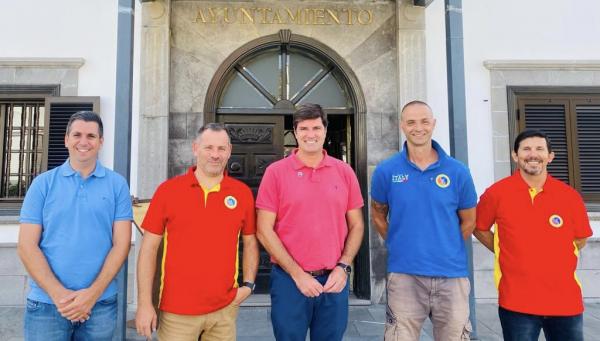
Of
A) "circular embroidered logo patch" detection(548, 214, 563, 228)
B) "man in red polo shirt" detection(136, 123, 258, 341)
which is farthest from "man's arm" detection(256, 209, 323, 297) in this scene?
"circular embroidered logo patch" detection(548, 214, 563, 228)

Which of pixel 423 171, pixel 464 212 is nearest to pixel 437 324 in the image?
pixel 464 212

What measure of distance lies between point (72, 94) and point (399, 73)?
4.49 meters

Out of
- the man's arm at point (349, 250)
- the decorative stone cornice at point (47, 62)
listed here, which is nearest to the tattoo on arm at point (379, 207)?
the man's arm at point (349, 250)

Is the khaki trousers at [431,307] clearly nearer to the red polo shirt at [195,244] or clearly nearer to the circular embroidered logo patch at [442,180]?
the circular embroidered logo patch at [442,180]

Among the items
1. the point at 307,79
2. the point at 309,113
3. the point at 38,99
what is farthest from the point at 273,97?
the point at 309,113

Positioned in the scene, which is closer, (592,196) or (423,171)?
(423,171)

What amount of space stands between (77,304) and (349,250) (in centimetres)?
158

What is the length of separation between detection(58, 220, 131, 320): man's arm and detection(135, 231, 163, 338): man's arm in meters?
0.15

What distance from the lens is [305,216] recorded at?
2.54 metres

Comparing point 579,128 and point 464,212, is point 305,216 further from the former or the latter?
point 579,128

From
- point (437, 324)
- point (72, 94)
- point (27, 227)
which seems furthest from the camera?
point (72, 94)

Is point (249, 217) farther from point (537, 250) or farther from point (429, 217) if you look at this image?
point (537, 250)

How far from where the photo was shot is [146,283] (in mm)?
2375

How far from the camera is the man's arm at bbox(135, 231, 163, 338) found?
235 centimetres
